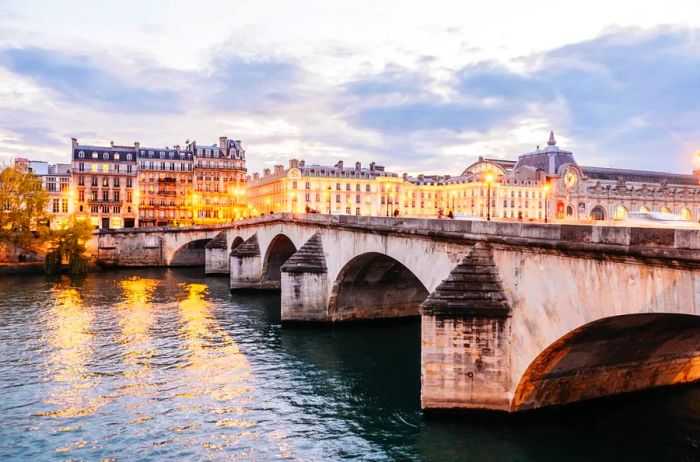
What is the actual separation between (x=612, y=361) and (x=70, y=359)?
21.9m

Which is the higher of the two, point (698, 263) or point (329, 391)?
point (698, 263)

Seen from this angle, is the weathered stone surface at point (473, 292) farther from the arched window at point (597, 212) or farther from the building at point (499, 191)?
the arched window at point (597, 212)

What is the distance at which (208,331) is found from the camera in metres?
32.8

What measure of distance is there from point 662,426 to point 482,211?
101 m

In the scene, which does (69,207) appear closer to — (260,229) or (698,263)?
(260,229)

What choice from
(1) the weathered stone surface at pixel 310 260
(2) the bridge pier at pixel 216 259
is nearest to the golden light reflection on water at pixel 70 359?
(1) the weathered stone surface at pixel 310 260

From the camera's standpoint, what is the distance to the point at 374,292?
114ft

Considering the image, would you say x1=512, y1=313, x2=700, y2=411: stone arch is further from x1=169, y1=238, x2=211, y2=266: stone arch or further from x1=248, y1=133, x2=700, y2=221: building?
x1=248, y1=133, x2=700, y2=221: building

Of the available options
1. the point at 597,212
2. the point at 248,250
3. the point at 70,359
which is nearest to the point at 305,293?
the point at 70,359

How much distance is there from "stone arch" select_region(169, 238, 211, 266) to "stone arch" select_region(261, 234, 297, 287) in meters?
26.4

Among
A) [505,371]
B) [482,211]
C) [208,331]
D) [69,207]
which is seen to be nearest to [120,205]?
[69,207]

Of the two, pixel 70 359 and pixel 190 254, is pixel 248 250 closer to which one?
pixel 70 359

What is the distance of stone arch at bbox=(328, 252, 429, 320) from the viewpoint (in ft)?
108

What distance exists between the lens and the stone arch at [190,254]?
7656cm
